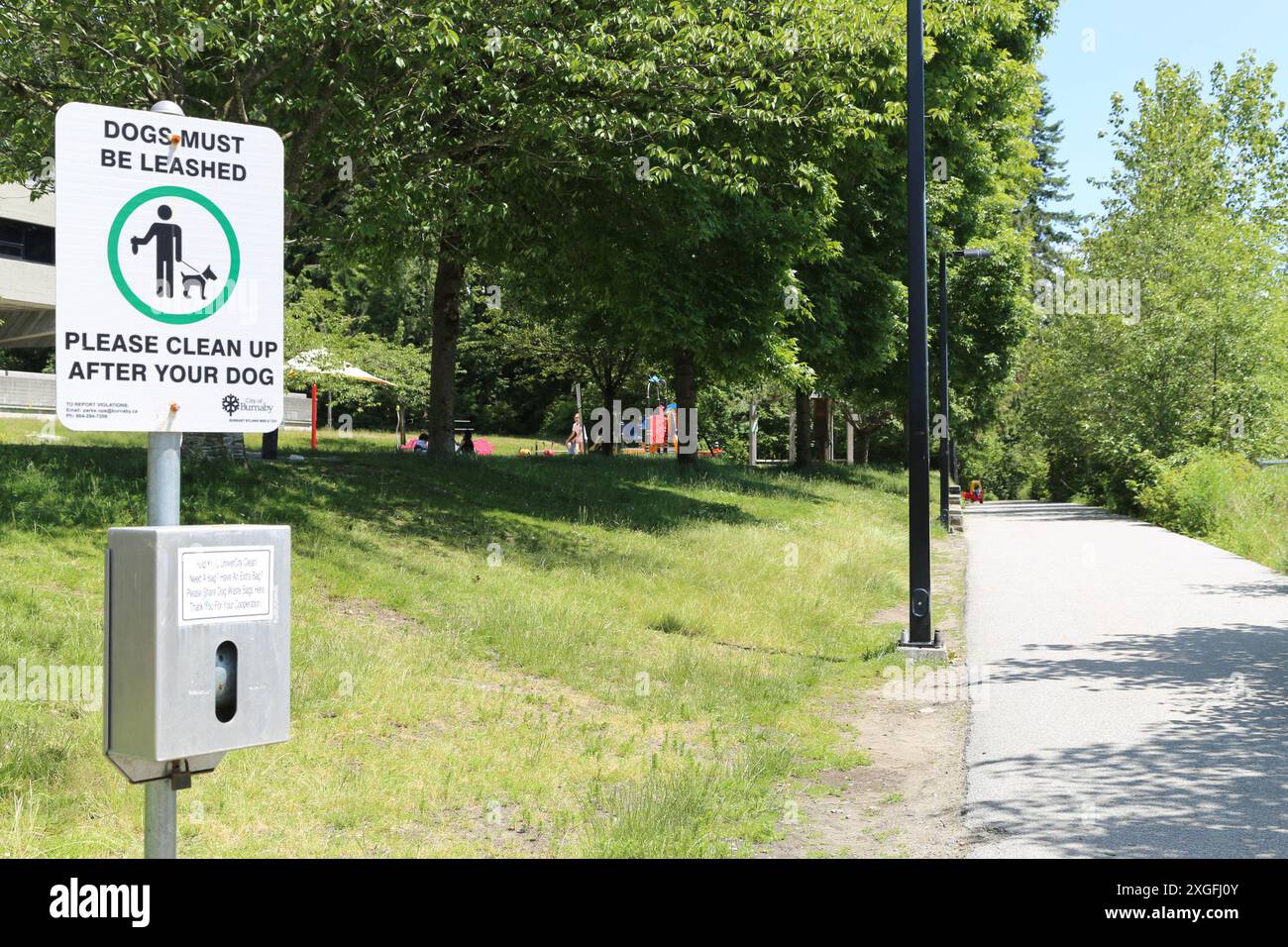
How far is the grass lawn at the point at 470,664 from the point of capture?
591 cm

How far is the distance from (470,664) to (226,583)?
22.4 ft

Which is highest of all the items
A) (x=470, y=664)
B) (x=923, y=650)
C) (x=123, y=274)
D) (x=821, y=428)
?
(x=821, y=428)

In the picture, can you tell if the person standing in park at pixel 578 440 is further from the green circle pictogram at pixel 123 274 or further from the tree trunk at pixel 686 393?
the green circle pictogram at pixel 123 274

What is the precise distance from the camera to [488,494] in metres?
17.9

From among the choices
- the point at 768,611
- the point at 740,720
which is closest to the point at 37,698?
the point at 740,720

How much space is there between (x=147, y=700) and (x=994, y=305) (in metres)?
35.1

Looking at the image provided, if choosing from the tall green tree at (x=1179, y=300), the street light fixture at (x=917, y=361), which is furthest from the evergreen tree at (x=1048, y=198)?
the street light fixture at (x=917, y=361)

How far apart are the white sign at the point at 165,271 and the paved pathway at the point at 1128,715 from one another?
4365mm

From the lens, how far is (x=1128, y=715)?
350 inches

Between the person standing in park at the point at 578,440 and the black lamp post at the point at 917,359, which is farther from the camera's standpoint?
the person standing in park at the point at 578,440

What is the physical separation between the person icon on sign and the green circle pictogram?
0.14 ft

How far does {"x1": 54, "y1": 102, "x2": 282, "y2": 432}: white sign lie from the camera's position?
111 inches

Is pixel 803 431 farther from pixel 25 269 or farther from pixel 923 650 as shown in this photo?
pixel 25 269

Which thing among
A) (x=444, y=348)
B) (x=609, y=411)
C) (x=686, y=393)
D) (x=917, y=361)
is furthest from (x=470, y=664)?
(x=609, y=411)
